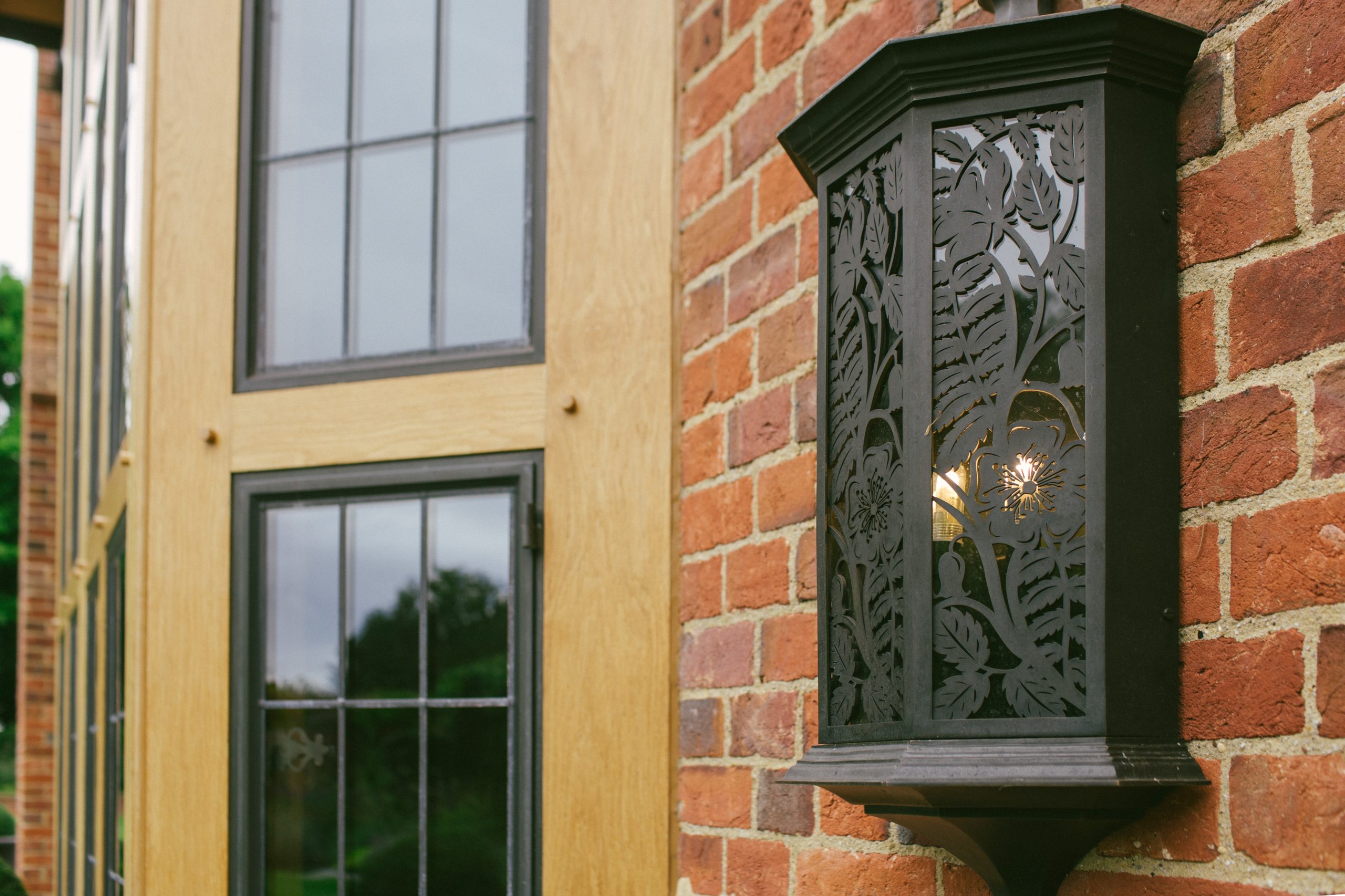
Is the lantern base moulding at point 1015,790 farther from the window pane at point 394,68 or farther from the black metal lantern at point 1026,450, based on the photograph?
the window pane at point 394,68

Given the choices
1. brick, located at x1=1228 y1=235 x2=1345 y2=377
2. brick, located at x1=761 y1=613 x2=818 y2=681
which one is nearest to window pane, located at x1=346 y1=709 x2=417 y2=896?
brick, located at x1=761 y1=613 x2=818 y2=681

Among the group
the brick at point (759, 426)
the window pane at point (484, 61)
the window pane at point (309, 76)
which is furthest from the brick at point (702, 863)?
the window pane at point (309, 76)

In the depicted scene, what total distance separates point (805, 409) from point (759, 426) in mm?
111

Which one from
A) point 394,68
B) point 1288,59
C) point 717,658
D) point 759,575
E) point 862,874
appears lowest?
point 862,874

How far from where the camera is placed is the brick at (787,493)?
1.60 metres

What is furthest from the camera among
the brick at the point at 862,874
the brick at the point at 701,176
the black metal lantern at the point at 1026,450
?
the brick at the point at 701,176

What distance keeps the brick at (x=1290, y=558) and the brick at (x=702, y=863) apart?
0.91 metres

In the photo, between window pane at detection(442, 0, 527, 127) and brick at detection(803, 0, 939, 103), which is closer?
brick at detection(803, 0, 939, 103)

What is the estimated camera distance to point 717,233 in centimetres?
188

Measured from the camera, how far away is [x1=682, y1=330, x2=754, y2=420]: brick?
5.81 ft

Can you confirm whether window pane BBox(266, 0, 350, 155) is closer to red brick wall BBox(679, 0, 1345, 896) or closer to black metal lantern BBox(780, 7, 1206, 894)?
red brick wall BBox(679, 0, 1345, 896)

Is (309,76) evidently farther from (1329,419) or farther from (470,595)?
(1329,419)

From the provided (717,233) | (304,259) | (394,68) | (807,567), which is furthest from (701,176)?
(304,259)

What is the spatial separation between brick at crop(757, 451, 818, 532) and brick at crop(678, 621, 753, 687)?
0.51ft
